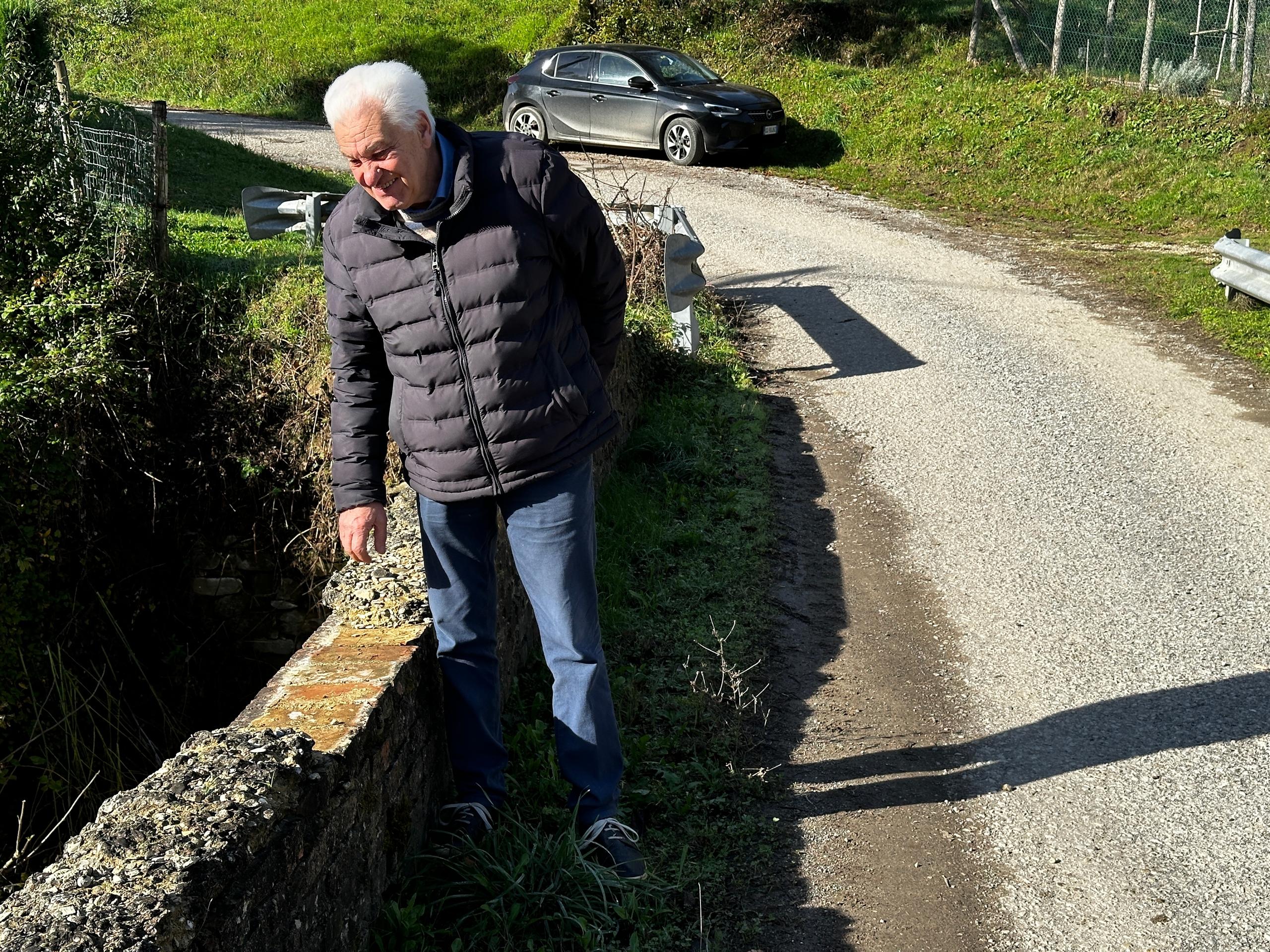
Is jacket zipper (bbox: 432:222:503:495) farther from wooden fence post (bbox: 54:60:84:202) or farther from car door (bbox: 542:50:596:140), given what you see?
car door (bbox: 542:50:596:140)

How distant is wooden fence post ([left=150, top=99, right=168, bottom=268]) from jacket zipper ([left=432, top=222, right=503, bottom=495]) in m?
5.78

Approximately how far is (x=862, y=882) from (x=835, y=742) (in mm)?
859

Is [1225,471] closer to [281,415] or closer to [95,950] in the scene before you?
[281,415]

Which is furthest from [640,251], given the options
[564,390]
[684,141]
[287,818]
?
[287,818]

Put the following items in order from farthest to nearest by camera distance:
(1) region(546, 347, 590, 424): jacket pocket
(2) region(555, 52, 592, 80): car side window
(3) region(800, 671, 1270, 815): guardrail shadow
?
(2) region(555, 52, 592, 80): car side window
(3) region(800, 671, 1270, 815): guardrail shadow
(1) region(546, 347, 590, 424): jacket pocket

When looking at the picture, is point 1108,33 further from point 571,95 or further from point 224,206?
point 224,206

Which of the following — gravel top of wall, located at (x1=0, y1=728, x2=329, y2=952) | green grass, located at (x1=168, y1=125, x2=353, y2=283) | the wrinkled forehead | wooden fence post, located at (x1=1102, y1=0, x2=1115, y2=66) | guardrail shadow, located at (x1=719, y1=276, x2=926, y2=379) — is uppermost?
wooden fence post, located at (x1=1102, y1=0, x2=1115, y2=66)

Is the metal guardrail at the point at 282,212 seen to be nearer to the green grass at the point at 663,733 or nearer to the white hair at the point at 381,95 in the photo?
the green grass at the point at 663,733

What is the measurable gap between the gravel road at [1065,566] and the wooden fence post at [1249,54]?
4.93m

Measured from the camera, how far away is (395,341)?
3.38 meters

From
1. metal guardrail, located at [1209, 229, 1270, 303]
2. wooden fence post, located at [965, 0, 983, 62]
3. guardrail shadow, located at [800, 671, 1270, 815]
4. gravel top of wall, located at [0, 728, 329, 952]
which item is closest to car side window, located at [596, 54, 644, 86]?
wooden fence post, located at [965, 0, 983, 62]

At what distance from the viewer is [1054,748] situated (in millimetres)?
4543

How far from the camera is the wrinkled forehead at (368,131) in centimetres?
306

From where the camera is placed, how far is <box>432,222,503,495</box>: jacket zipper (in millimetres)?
3258
